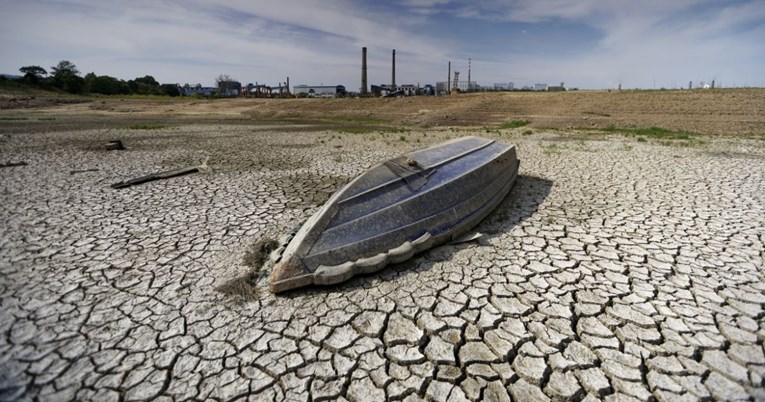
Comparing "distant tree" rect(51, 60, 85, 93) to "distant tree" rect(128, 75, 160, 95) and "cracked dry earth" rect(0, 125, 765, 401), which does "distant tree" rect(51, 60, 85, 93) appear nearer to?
"distant tree" rect(128, 75, 160, 95)

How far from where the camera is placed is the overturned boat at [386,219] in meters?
3.39

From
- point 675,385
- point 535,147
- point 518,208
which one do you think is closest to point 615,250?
point 518,208

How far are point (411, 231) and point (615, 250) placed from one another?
7.76ft

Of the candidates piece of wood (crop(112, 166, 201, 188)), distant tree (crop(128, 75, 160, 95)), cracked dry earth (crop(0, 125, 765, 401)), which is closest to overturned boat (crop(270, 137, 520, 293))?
cracked dry earth (crop(0, 125, 765, 401))

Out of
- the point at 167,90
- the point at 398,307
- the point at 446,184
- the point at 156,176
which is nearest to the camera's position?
the point at 398,307

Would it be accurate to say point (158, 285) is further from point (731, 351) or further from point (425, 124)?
point (425, 124)

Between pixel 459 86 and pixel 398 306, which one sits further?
pixel 459 86

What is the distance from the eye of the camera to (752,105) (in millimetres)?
17969

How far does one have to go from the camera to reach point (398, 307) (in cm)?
311

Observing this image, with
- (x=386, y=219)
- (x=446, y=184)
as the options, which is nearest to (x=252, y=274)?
(x=386, y=219)

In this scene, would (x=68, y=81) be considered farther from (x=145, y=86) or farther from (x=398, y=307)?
(x=398, y=307)

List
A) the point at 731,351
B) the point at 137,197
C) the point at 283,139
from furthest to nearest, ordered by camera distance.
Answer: the point at 283,139, the point at 137,197, the point at 731,351

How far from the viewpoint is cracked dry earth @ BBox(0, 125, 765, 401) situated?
2354 millimetres

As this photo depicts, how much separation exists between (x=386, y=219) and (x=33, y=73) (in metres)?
56.3
